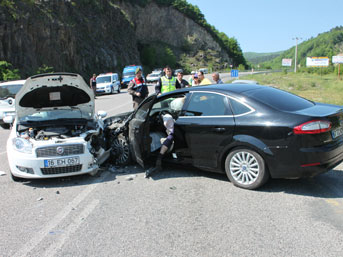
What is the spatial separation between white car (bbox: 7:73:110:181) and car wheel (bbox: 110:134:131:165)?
0.66 feet

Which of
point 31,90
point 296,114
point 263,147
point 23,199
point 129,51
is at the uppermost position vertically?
point 129,51

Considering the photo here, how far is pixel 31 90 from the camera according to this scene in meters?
6.49

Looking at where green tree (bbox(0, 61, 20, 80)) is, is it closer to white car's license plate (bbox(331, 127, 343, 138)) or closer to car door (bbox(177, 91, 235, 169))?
car door (bbox(177, 91, 235, 169))

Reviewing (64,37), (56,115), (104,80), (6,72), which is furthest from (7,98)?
(64,37)

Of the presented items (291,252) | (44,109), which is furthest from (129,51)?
(291,252)

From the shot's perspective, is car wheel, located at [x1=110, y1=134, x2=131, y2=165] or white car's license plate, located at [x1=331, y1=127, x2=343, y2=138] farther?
car wheel, located at [x1=110, y1=134, x2=131, y2=165]

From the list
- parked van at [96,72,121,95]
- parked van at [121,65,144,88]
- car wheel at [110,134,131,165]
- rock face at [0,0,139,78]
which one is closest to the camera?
car wheel at [110,134,131,165]

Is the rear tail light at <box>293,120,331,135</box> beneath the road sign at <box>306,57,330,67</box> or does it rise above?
beneath

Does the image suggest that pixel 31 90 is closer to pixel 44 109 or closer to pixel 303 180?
pixel 44 109

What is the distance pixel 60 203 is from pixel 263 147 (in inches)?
119

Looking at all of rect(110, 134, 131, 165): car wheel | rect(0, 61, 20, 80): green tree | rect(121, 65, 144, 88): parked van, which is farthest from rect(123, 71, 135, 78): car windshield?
rect(110, 134, 131, 165): car wheel

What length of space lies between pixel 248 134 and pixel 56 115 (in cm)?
394

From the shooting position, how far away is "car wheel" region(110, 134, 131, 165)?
674cm

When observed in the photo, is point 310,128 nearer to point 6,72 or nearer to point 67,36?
point 6,72
